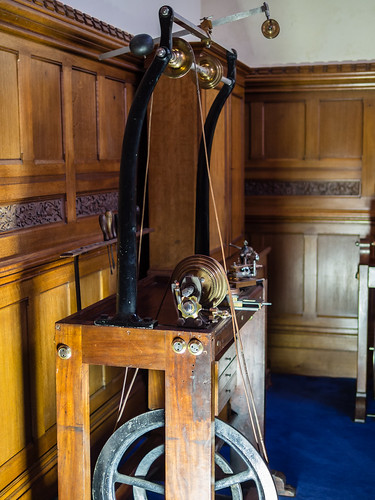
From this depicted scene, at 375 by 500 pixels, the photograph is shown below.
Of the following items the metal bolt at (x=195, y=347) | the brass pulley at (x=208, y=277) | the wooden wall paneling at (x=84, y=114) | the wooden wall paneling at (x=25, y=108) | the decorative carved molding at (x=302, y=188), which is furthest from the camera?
the decorative carved molding at (x=302, y=188)

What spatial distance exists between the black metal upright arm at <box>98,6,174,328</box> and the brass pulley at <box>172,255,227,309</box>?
29 centimetres

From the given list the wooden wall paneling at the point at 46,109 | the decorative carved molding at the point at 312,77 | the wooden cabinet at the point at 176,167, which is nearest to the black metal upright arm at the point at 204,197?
the wooden cabinet at the point at 176,167

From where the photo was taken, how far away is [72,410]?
2520 mm

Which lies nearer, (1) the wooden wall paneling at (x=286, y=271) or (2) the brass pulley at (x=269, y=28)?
(2) the brass pulley at (x=269, y=28)

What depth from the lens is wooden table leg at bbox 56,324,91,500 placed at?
8.23ft

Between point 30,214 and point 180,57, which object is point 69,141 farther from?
point 180,57

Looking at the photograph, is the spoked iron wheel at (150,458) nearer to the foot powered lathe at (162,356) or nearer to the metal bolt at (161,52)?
the foot powered lathe at (162,356)

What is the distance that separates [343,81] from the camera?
16.7 feet

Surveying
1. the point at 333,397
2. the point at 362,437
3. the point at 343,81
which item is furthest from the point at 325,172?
the point at 362,437

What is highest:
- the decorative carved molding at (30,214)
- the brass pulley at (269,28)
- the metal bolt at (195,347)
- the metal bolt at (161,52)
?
the brass pulley at (269,28)

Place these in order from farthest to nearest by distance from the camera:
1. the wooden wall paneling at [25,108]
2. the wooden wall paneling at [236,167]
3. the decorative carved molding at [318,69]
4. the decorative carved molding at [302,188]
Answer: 1. the decorative carved molding at [302,188]
2. the decorative carved molding at [318,69]
3. the wooden wall paneling at [236,167]
4. the wooden wall paneling at [25,108]

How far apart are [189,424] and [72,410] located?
447 millimetres

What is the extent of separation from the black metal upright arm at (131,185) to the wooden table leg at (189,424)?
0.21 metres

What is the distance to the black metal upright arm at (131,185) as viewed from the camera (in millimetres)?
2412
